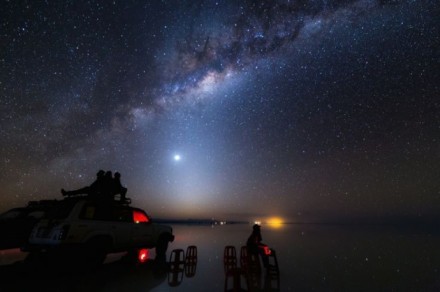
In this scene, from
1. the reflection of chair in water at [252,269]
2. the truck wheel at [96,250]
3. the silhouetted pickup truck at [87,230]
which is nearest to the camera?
the reflection of chair in water at [252,269]

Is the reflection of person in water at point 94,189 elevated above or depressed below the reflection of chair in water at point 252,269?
above

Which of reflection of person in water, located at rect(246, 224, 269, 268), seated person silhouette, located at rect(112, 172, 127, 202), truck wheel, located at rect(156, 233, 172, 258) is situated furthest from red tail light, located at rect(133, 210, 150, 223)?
reflection of person in water, located at rect(246, 224, 269, 268)

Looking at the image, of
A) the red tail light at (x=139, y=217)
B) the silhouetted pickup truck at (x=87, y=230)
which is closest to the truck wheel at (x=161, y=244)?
the red tail light at (x=139, y=217)

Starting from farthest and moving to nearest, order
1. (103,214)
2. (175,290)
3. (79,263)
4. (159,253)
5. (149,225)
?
(159,253) < (149,225) < (103,214) < (79,263) < (175,290)

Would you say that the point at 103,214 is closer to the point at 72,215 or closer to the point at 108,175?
the point at 72,215

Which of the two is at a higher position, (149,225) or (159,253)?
(149,225)

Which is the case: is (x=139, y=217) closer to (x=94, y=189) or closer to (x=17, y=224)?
(x=94, y=189)

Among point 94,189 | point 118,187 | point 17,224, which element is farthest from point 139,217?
point 17,224

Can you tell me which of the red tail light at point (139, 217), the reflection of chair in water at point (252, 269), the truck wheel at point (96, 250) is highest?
the red tail light at point (139, 217)

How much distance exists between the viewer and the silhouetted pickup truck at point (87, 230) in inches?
311

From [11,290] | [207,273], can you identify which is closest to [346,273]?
[207,273]

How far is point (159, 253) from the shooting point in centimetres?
1174

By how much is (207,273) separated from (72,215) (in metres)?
4.44

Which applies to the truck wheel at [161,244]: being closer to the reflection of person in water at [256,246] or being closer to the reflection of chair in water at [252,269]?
the reflection of person in water at [256,246]
